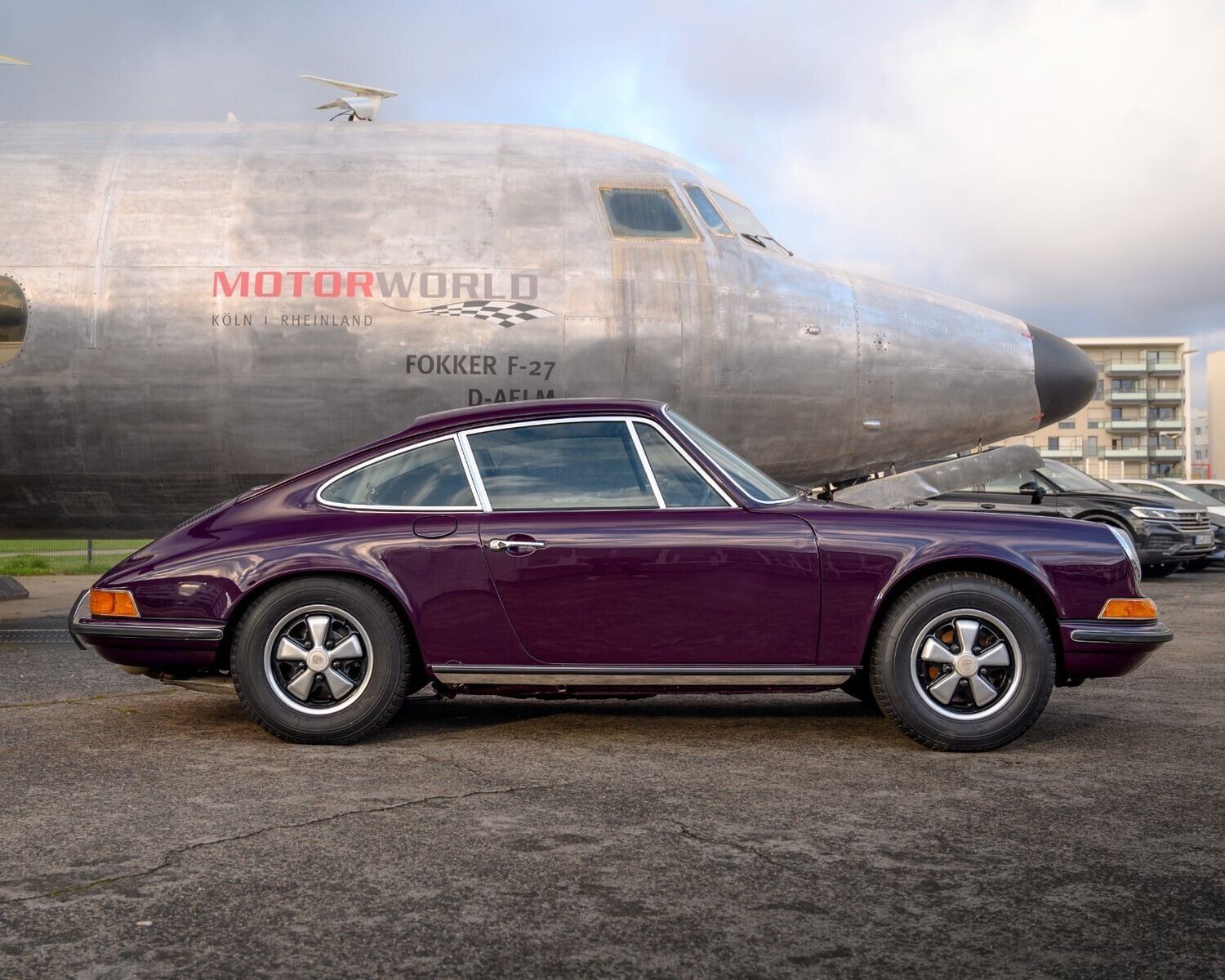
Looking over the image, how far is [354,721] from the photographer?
4.83 meters

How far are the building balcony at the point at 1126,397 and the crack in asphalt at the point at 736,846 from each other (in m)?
126

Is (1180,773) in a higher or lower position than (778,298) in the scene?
lower

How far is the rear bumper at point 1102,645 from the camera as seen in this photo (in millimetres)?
4789

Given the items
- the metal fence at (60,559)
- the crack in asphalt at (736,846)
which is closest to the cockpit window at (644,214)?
the crack in asphalt at (736,846)

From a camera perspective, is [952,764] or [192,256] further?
[192,256]

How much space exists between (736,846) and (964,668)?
1.66 metres

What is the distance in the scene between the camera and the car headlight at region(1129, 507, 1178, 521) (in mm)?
17866

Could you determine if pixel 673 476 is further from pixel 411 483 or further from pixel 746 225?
pixel 746 225

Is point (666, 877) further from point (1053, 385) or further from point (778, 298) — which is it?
point (1053, 385)

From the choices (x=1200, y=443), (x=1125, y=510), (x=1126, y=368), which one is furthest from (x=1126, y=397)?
(x=1125, y=510)

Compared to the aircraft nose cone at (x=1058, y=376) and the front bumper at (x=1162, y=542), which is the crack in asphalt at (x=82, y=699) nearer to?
the aircraft nose cone at (x=1058, y=376)

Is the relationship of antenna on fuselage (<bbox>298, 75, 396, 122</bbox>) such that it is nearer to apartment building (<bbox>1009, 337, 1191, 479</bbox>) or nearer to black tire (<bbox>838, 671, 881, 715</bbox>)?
black tire (<bbox>838, 671, 881, 715</bbox>)

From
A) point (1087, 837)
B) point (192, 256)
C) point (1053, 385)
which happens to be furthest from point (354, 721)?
point (1053, 385)

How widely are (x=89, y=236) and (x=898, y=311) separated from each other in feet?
18.1
